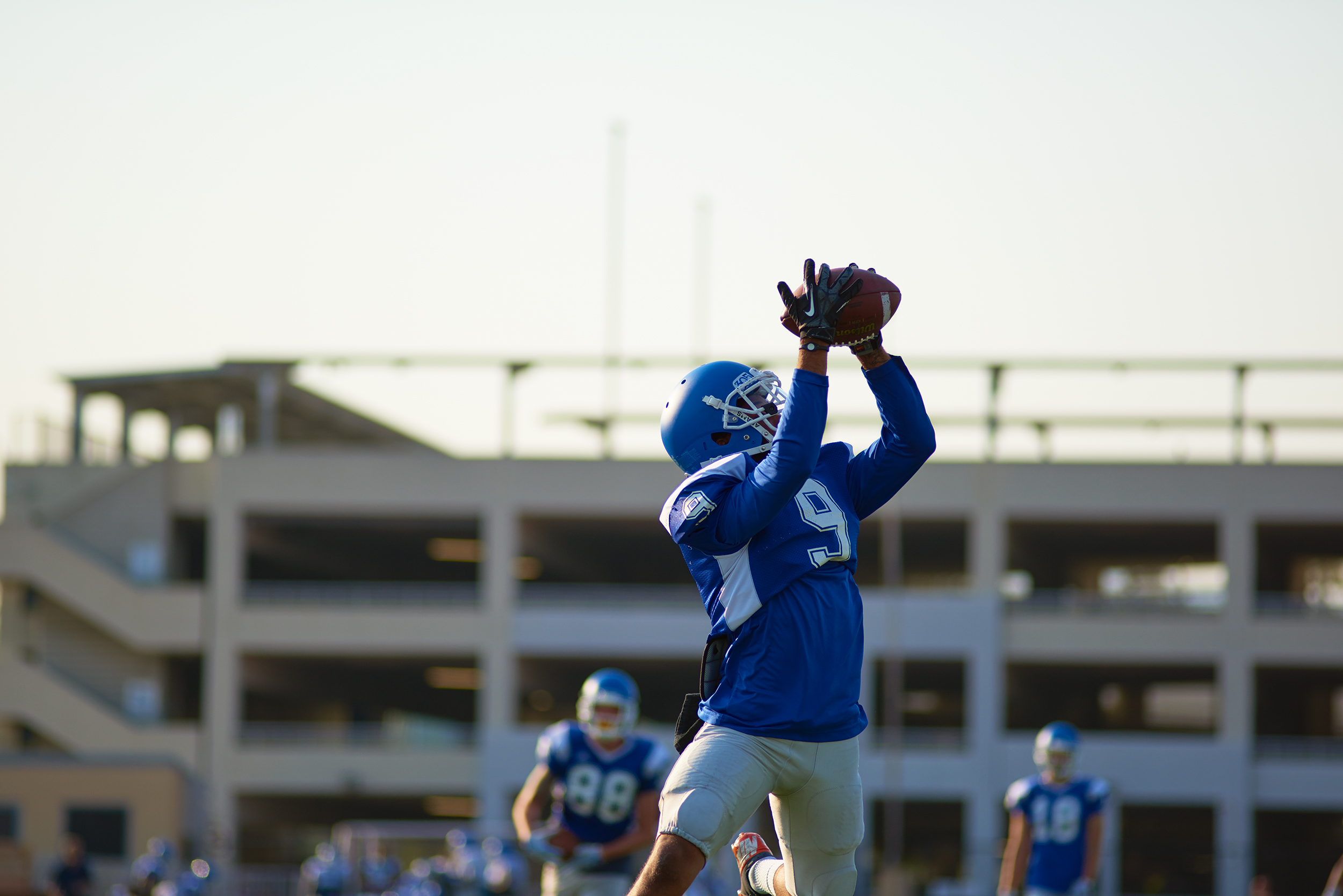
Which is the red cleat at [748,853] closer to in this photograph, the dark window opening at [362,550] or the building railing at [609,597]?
the building railing at [609,597]

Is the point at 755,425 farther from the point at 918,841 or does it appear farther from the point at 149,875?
the point at 918,841

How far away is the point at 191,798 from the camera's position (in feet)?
121

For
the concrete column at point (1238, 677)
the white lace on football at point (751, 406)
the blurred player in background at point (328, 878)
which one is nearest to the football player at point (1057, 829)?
the white lace on football at point (751, 406)

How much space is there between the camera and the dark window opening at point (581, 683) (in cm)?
4022

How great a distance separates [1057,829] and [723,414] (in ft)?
26.8

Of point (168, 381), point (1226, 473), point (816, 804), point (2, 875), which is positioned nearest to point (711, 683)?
point (816, 804)

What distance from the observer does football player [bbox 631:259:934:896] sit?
187 inches

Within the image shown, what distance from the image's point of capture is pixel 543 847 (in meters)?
9.16

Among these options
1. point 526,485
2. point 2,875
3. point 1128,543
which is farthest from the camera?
point 1128,543

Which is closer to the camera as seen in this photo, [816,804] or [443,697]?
[816,804]

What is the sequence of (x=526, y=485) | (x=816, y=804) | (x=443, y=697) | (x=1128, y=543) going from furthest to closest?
(x=443, y=697) < (x=1128, y=543) < (x=526, y=485) < (x=816, y=804)

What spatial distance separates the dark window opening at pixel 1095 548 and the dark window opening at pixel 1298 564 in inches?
57.7

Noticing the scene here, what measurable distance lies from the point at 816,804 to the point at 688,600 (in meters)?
34.1

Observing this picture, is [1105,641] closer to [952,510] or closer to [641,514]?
[952,510]
